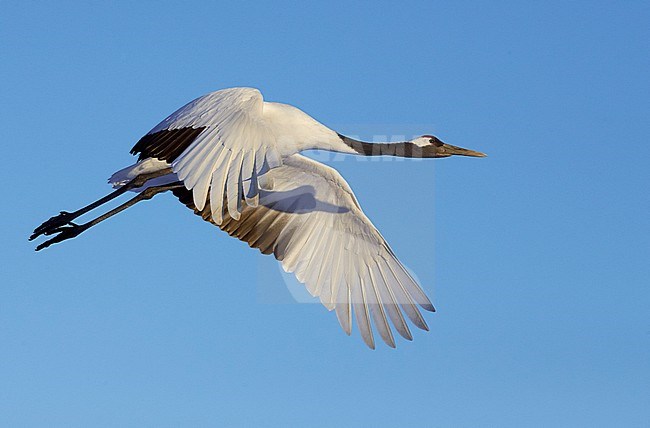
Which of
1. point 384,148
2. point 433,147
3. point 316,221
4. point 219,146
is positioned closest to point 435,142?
point 433,147

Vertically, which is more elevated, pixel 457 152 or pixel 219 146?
pixel 457 152

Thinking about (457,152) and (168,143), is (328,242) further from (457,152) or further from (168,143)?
(168,143)

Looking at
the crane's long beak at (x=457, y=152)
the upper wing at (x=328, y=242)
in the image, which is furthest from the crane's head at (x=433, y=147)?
the upper wing at (x=328, y=242)

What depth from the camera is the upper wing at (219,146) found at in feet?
40.7

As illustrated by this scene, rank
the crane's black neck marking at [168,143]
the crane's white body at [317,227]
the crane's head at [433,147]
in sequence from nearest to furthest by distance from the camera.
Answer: the crane's black neck marking at [168,143], the crane's white body at [317,227], the crane's head at [433,147]

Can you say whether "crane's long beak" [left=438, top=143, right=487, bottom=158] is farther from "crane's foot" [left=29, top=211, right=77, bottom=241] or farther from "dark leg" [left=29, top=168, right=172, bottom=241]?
"crane's foot" [left=29, top=211, right=77, bottom=241]

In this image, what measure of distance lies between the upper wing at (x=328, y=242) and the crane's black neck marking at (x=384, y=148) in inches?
27.8

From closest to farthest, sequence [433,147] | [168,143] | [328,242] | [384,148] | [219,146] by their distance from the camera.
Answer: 1. [219,146]
2. [168,143]
3. [384,148]
4. [328,242]
5. [433,147]

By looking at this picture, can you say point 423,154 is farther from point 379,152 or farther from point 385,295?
point 385,295

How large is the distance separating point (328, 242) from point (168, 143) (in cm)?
424

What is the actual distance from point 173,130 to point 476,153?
553cm

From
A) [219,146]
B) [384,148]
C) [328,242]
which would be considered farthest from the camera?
[328,242]

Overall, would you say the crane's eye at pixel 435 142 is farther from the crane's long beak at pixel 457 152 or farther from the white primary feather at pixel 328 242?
the white primary feather at pixel 328 242

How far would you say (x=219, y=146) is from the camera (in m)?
12.9
